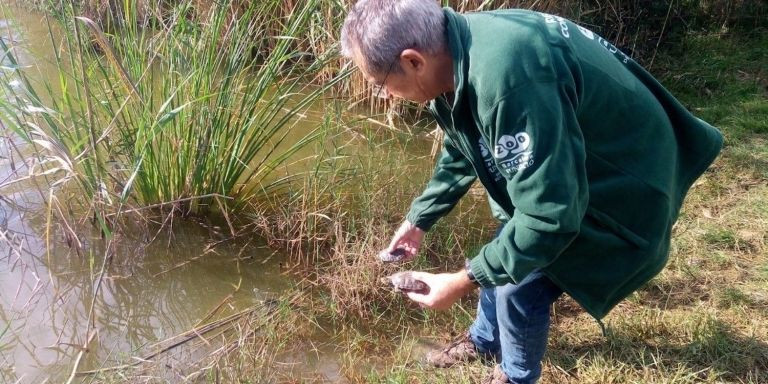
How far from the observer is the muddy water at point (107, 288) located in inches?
100

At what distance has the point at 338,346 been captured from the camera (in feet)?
8.58

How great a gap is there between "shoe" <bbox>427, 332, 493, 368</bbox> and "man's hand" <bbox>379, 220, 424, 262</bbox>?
1.33 feet

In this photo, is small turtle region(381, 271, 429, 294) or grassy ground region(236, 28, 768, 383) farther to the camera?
grassy ground region(236, 28, 768, 383)

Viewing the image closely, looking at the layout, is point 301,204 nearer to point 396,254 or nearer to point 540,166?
point 396,254

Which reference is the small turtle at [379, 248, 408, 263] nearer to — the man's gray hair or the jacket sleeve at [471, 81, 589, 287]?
the jacket sleeve at [471, 81, 589, 287]

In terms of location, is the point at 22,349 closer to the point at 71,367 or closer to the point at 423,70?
the point at 71,367

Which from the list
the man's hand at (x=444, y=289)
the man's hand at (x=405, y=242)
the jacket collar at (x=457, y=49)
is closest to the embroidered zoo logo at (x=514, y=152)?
the jacket collar at (x=457, y=49)

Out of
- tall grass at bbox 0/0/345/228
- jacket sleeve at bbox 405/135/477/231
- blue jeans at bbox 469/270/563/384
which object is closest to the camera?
blue jeans at bbox 469/270/563/384

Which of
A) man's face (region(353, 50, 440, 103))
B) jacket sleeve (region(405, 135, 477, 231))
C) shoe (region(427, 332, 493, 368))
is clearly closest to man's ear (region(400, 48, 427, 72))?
man's face (region(353, 50, 440, 103))

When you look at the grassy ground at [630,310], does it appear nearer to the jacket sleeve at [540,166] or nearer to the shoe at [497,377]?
the shoe at [497,377]

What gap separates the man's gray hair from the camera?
5.04 ft

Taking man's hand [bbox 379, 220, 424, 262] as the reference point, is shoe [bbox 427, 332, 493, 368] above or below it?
below

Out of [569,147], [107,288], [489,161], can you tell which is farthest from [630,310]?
[107,288]

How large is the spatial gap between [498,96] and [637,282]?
31.2 inches
